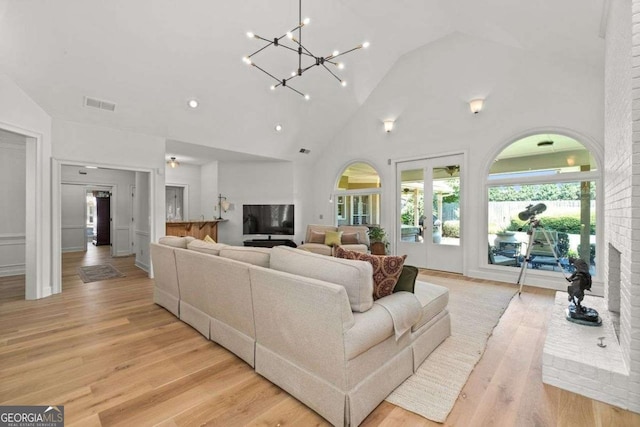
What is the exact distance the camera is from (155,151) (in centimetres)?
510

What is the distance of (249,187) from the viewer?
749cm

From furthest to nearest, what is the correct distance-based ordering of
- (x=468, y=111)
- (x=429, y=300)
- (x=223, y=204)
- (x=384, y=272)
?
1. (x=223, y=204)
2. (x=468, y=111)
3. (x=429, y=300)
4. (x=384, y=272)

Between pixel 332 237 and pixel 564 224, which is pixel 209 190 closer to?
pixel 332 237

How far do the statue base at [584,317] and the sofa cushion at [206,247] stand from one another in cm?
325

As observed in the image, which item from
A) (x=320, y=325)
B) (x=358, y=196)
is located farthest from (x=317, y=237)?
(x=320, y=325)

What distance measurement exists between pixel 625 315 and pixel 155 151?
6231 millimetres

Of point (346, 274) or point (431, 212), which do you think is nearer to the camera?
point (346, 274)

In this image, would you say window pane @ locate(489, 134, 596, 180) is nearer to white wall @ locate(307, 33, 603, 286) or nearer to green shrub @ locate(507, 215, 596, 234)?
white wall @ locate(307, 33, 603, 286)

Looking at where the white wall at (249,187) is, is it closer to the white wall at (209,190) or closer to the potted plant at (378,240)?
the white wall at (209,190)

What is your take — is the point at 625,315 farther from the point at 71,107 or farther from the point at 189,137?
the point at 71,107

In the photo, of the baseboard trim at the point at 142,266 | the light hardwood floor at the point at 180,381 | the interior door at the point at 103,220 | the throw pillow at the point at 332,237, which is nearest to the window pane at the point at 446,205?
the throw pillow at the point at 332,237

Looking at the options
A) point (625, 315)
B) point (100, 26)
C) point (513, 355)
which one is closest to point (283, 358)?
point (513, 355)

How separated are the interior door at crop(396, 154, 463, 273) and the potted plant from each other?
1.14 ft

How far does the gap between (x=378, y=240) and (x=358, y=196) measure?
1.45 meters
